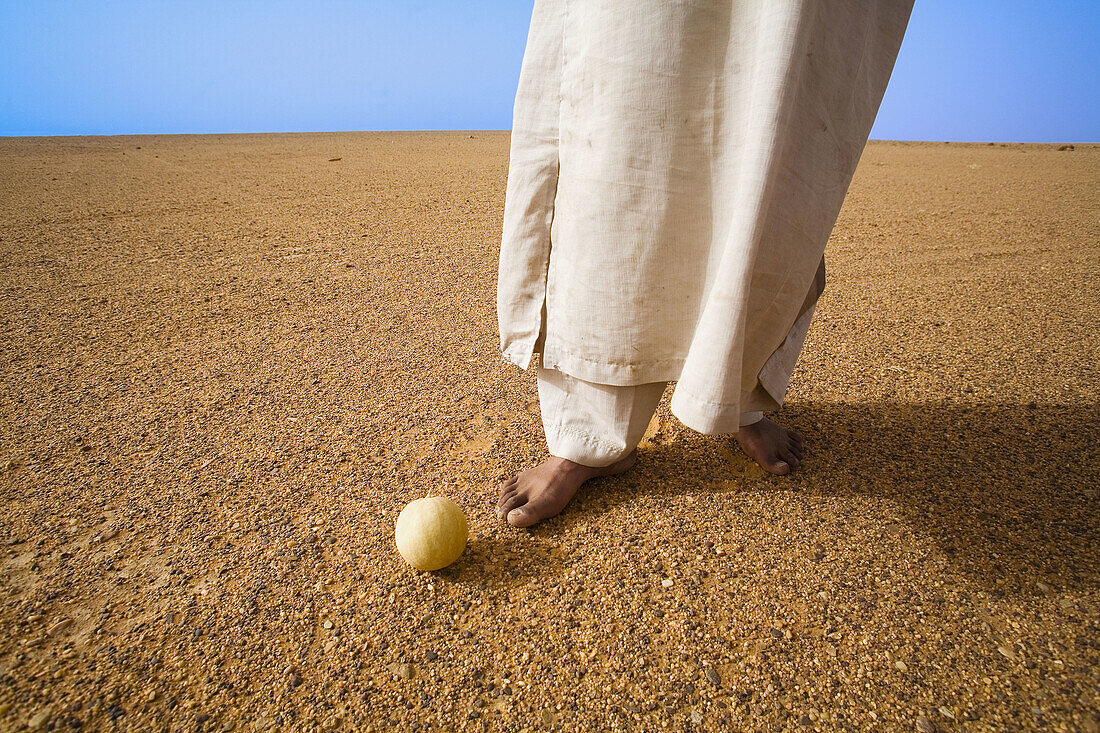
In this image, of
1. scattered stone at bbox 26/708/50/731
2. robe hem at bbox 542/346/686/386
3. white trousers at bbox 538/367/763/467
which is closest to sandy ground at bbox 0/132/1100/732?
scattered stone at bbox 26/708/50/731

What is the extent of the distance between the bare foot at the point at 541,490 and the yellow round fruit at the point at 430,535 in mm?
188

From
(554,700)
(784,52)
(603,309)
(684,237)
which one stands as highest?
(784,52)

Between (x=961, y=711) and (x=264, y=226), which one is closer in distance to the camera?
(x=961, y=711)

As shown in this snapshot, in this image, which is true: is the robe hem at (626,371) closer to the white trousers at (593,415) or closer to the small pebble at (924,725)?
the white trousers at (593,415)

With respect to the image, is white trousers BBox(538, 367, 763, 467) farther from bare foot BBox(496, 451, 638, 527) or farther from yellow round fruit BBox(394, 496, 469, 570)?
yellow round fruit BBox(394, 496, 469, 570)

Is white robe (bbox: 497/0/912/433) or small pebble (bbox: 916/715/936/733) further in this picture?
white robe (bbox: 497/0/912/433)

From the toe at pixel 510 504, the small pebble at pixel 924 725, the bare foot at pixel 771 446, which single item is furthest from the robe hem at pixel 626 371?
the small pebble at pixel 924 725

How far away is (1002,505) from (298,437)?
2.21 m

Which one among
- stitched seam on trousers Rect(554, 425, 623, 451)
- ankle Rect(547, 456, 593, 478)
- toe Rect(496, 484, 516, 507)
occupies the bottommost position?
toe Rect(496, 484, 516, 507)

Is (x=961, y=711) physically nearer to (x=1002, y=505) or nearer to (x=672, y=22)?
(x=1002, y=505)

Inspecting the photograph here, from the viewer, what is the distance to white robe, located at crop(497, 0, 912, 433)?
1.22m

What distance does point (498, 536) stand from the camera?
159 cm

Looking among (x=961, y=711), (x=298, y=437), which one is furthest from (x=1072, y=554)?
(x=298, y=437)

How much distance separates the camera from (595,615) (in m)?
1.32
